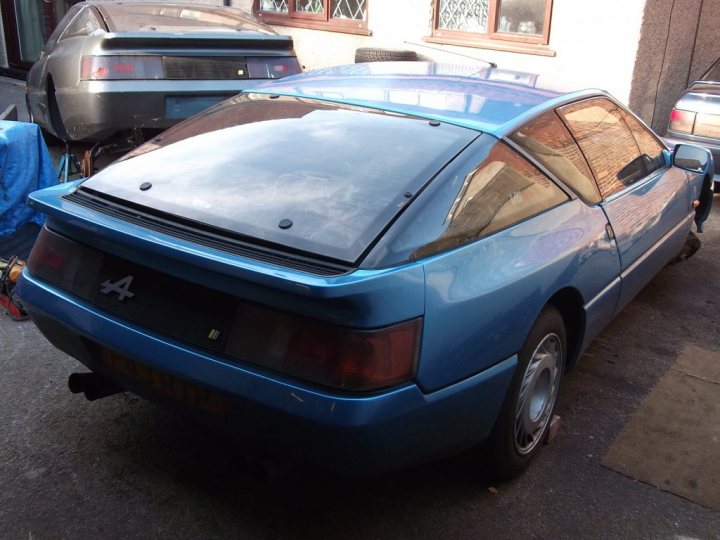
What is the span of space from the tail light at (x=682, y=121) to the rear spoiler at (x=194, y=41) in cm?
357

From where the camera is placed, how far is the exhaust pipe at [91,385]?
9.71 ft

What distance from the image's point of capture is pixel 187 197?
108 inches

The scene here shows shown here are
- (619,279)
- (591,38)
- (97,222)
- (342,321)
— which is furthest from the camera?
(591,38)

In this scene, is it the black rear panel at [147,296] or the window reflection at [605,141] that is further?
the window reflection at [605,141]

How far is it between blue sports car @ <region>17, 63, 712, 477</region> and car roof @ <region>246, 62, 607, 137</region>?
17 mm

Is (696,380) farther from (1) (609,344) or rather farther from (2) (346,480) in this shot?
(2) (346,480)

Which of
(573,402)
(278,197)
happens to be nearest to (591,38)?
(573,402)

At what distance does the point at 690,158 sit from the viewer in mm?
4324

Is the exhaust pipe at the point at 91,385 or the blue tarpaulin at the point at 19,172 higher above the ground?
the blue tarpaulin at the point at 19,172

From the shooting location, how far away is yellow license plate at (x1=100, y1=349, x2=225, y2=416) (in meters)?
2.46

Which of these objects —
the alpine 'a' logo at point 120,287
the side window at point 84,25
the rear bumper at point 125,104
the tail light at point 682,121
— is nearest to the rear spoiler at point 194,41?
the rear bumper at point 125,104

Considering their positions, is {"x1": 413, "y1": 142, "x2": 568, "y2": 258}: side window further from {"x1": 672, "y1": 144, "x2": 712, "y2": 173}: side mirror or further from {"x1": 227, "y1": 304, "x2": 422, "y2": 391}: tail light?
{"x1": 672, "y1": 144, "x2": 712, "y2": 173}: side mirror

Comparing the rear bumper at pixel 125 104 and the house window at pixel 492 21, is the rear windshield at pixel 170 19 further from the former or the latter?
the house window at pixel 492 21

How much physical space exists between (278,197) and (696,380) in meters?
2.50
